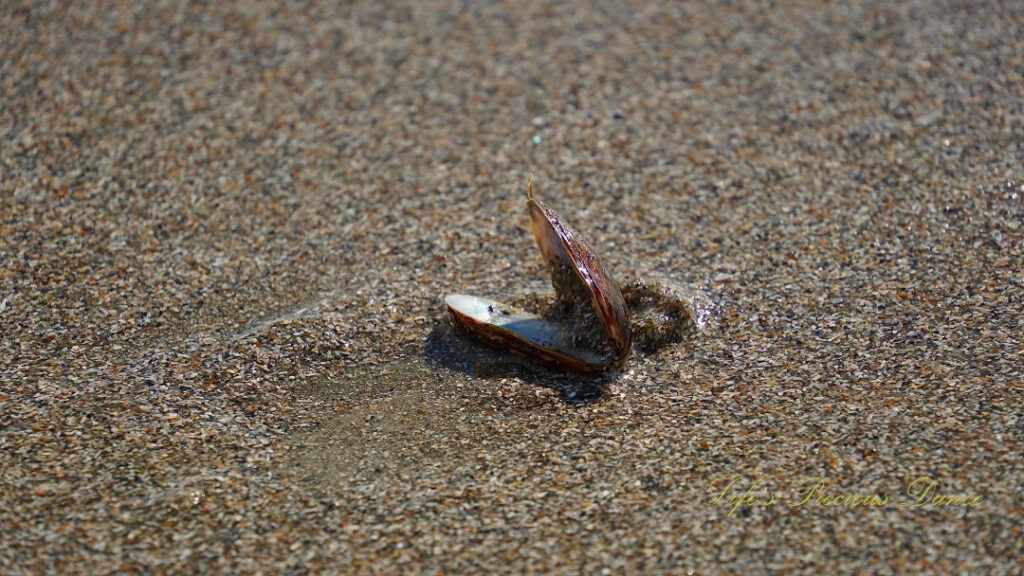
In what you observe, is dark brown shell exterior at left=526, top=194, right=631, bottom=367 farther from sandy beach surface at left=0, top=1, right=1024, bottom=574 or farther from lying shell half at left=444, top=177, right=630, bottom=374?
sandy beach surface at left=0, top=1, right=1024, bottom=574

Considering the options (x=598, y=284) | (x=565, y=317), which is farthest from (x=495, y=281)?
(x=598, y=284)

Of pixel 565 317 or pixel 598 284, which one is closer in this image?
pixel 598 284

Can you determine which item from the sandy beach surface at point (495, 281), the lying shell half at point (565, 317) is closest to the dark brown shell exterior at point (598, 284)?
the lying shell half at point (565, 317)

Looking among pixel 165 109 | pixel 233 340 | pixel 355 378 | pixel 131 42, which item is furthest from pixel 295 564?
pixel 131 42

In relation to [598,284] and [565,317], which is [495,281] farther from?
[598,284]

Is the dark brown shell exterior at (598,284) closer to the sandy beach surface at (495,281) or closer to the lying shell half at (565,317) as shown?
the lying shell half at (565,317)

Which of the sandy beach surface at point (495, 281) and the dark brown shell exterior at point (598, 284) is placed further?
the dark brown shell exterior at point (598, 284)

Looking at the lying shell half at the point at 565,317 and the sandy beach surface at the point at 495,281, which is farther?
the lying shell half at the point at 565,317
